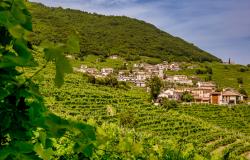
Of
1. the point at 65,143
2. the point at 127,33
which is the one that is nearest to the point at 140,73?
the point at 127,33

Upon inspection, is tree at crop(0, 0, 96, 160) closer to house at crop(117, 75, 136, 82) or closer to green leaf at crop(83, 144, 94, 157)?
green leaf at crop(83, 144, 94, 157)

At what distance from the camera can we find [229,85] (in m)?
141

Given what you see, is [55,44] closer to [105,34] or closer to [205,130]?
[205,130]

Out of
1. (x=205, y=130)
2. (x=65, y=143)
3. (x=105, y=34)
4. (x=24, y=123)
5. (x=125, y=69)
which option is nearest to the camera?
(x=24, y=123)

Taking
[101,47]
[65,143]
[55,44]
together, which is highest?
[101,47]

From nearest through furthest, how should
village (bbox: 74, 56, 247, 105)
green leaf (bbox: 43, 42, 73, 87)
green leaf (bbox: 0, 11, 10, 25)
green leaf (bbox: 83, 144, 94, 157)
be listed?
green leaf (bbox: 43, 42, 73, 87), green leaf (bbox: 0, 11, 10, 25), green leaf (bbox: 83, 144, 94, 157), village (bbox: 74, 56, 247, 105)

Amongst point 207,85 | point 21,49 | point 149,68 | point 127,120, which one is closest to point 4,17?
point 21,49

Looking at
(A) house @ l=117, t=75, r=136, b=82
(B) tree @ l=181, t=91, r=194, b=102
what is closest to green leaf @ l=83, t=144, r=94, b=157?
(B) tree @ l=181, t=91, r=194, b=102

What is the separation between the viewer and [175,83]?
142 m

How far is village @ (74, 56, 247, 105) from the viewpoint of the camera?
114625 mm

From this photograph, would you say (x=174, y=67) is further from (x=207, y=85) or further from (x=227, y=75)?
(x=207, y=85)

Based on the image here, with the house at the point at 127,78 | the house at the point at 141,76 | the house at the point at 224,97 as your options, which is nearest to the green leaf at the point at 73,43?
the house at the point at 224,97

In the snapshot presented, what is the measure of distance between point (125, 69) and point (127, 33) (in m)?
38.2

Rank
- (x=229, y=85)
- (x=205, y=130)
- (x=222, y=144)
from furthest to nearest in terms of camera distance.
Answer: (x=229, y=85), (x=205, y=130), (x=222, y=144)
